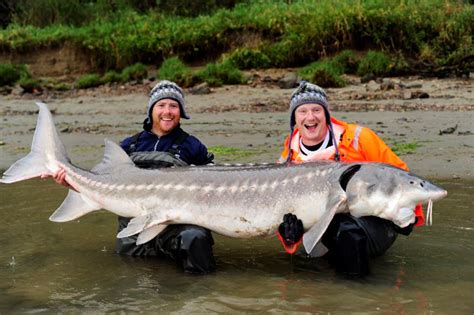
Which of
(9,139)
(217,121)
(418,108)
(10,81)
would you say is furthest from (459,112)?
(10,81)

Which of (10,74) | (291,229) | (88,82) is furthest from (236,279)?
(10,74)

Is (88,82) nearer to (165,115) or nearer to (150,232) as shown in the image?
(165,115)

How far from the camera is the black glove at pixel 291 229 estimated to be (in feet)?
14.0

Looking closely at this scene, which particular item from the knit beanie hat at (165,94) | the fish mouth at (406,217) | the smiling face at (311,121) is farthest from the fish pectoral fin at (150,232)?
the fish mouth at (406,217)

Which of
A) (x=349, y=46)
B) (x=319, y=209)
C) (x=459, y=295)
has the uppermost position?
(x=349, y=46)

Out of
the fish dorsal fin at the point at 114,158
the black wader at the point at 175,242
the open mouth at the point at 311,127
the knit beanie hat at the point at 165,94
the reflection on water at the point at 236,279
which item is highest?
the knit beanie hat at the point at 165,94

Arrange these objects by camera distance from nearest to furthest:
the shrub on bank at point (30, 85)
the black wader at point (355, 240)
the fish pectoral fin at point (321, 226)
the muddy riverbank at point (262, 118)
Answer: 1. the fish pectoral fin at point (321, 226)
2. the black wader at point (355, 240)
3. the muddy riverbank at point (262, 118)
4. the shrub on bank at point (30, 85)

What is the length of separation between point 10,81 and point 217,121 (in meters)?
6.09

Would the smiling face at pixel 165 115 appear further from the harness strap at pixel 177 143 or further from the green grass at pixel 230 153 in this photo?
the green grass at pixel 230 153

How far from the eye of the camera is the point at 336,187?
13.8ft

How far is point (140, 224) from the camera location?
466 cm

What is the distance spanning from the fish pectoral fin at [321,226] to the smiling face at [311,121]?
64 cm

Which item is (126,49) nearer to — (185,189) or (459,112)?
(459,112)

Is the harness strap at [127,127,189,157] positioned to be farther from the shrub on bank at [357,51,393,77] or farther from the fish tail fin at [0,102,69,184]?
the shrub on bank at [357,51,393,77]
